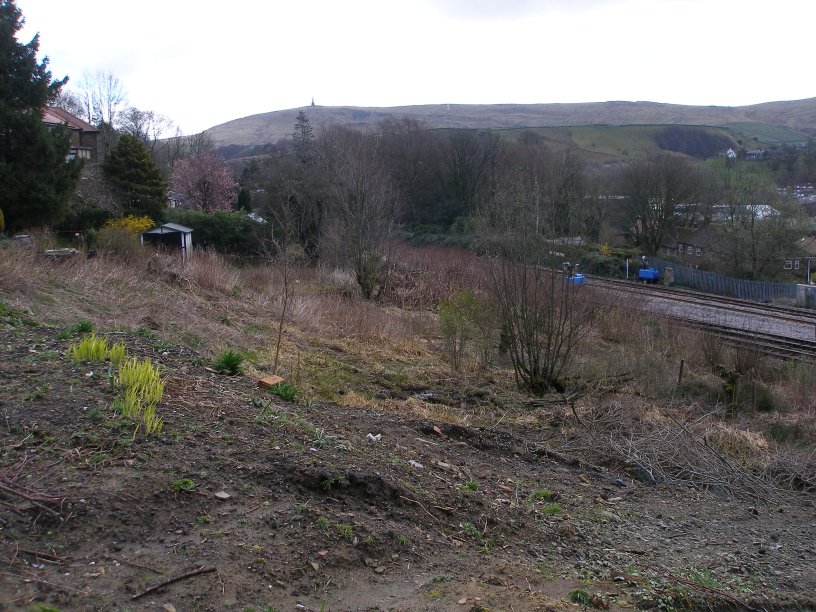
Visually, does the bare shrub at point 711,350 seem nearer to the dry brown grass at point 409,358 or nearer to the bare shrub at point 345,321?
the dry brown grass at point 409,358

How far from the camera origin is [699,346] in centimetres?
1750

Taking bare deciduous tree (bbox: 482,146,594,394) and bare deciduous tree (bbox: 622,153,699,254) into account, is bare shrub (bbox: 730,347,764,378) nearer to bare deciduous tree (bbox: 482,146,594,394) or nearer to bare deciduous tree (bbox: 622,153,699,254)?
bare deciduous tree (bbox: 482,146,594,394)

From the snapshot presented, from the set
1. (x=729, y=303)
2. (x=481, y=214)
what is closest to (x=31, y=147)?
(x=481, y=214)

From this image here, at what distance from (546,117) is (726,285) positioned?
134 m

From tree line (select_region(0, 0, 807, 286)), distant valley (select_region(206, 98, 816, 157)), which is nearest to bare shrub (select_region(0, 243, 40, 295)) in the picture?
tree line (select_region(0, 0, 807, 286))

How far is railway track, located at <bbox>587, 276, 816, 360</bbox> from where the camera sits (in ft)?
60.9

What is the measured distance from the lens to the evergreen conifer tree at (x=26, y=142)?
20844mm

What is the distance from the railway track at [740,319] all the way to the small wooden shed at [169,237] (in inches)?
629

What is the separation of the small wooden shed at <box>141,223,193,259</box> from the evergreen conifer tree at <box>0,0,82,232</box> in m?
3.85

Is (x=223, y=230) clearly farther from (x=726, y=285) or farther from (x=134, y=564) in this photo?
(x=134, y=564)

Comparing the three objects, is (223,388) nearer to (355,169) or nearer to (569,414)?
(569,414)

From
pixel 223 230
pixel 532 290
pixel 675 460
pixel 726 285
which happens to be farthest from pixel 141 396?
pixel 726 285

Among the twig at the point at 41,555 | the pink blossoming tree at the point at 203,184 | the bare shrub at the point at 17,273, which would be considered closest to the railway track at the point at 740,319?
the bare shrub at the point at 17,273

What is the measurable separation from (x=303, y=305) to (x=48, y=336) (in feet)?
33.7
